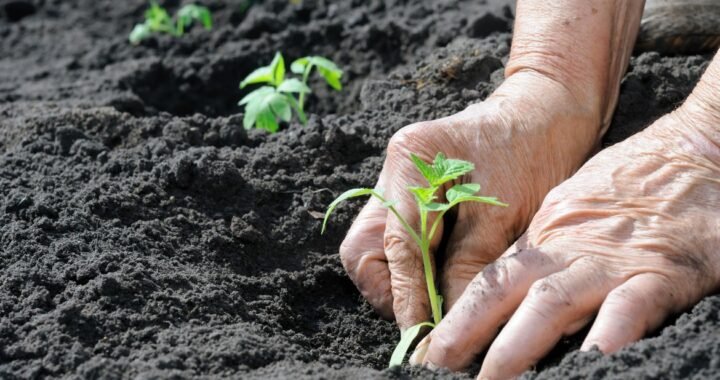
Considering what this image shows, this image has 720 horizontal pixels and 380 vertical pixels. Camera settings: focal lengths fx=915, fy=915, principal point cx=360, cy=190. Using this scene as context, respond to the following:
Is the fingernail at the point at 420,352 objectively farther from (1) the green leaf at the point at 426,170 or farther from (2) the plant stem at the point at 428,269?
(1) the green leaf at the point at 426,170

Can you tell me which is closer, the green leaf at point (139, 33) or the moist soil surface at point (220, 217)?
the moist soil surface at point (220, 217)

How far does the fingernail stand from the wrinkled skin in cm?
10

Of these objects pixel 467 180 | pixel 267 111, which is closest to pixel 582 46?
pixel 467 180

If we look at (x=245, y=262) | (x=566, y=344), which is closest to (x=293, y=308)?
(x=245, y=262)

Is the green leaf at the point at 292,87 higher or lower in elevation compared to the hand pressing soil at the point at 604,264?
higher

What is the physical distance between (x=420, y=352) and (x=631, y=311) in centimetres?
58

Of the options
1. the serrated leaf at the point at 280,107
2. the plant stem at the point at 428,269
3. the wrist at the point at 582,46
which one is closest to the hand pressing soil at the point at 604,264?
the plant stem at the point at 428,269

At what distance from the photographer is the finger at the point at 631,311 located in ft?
7.21

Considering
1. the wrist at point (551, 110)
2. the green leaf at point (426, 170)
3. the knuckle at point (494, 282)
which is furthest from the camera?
the wrist at point (551, 110)

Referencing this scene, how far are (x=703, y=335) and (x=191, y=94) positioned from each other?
127 inches

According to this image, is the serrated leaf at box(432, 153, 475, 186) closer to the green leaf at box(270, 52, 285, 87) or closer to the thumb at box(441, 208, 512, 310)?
the thumb at box(441, 208, 512, 310)

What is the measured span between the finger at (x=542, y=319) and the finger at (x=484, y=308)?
6 centimetres

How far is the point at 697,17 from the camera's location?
3.59 meters

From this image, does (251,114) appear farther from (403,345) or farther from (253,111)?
(403,345)
